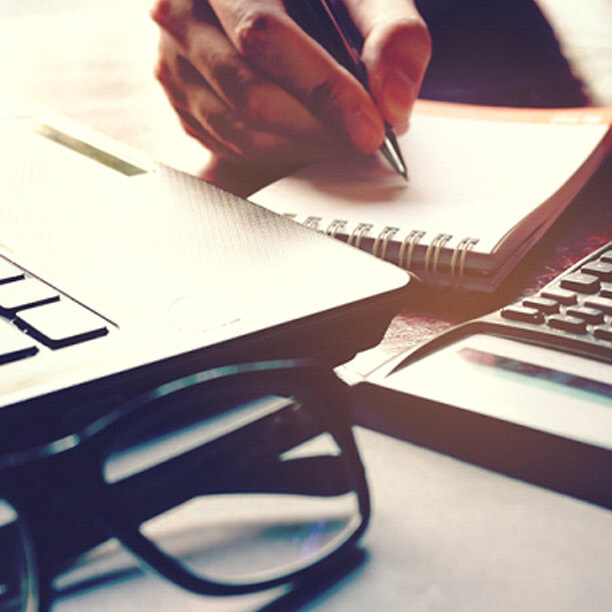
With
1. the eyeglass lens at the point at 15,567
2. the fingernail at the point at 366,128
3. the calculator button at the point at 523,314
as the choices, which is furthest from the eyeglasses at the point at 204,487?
the fingernail at the point at 366,128

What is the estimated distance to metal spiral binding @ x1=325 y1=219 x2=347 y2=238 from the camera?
1.45 feet

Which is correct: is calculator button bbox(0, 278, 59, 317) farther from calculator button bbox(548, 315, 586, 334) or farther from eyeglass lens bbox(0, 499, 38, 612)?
calculator button bbox(548, 315, 586, 334)

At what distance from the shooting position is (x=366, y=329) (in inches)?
12.3

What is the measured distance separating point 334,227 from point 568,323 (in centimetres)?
16

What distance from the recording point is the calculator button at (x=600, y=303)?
0.34 meters

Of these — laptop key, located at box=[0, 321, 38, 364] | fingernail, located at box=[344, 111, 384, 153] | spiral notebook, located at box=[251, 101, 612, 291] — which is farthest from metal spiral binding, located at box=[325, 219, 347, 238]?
laptop key, located at box=[0, 321, 38, 364]

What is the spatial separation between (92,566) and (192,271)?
0.13 metres

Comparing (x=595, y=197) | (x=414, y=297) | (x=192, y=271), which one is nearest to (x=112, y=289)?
(x=192, y=271)

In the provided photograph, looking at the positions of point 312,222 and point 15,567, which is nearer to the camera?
point 15,567

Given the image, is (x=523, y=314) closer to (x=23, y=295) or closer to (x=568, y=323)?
(x=568, y=323)

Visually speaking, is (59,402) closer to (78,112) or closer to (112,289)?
(112,289)

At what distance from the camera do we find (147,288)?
303 mm

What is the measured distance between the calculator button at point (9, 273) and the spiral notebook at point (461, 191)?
19 cm

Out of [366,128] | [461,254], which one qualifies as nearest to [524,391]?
[461,254]
